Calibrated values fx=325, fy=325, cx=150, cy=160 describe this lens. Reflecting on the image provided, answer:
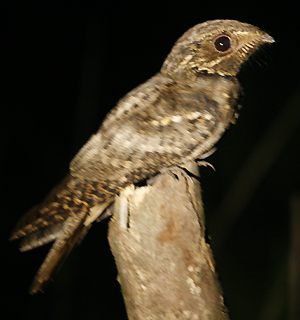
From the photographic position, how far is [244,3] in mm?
2920

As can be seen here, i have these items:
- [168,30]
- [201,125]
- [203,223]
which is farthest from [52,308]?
[168,30]

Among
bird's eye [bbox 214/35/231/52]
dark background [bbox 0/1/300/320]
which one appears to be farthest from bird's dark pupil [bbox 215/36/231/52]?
dark background [bbox 0/1/300/320]

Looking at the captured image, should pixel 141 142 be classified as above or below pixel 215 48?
below

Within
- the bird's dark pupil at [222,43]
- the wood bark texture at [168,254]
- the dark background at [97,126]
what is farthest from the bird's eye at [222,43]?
the dark background at [97,126]

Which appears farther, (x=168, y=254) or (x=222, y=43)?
(x=222, y=43)

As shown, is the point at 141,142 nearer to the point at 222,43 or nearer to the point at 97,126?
the point at 222,43

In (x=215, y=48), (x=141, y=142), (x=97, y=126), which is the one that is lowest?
(x=97, y=126)

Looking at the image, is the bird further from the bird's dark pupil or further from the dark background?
the dark background

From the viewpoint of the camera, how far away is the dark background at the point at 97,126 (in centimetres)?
236

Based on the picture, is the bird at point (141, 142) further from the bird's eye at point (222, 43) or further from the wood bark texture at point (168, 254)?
the wood bark texture at point (168, 254)

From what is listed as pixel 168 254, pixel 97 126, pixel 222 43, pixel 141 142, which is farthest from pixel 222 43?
pixel 97 126

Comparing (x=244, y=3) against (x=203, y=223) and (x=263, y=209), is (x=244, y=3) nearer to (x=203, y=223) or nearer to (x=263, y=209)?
(x=263, y=209)

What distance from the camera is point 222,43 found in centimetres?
135

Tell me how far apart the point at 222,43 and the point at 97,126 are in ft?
4.71
